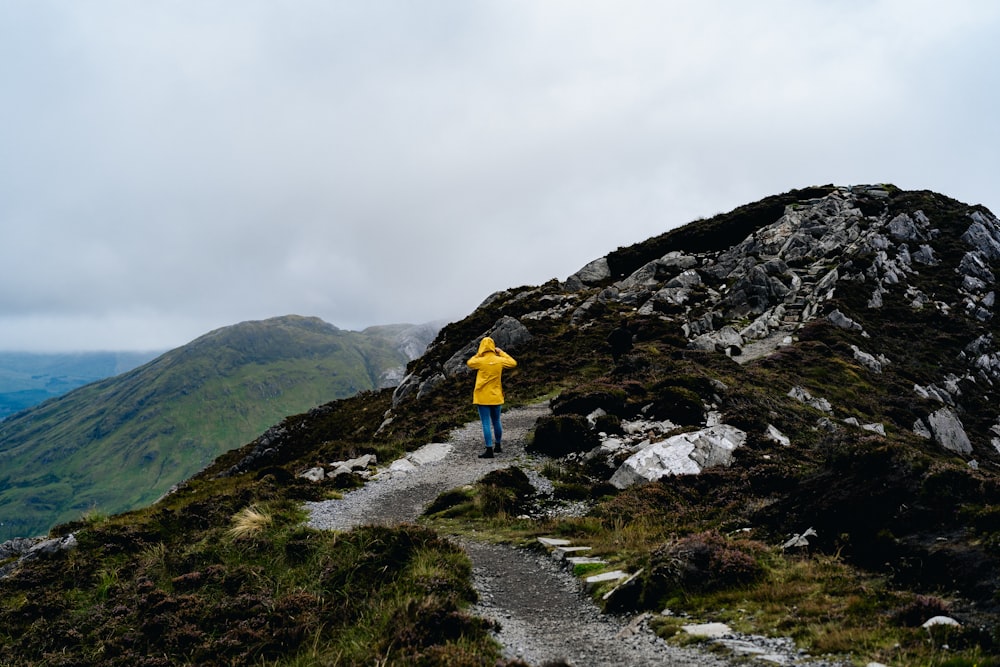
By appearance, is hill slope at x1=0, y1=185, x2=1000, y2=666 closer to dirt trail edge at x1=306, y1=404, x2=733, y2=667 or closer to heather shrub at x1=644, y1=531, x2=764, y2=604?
→ heather shrub at x1=644, y1=531, x2=764, y2=604

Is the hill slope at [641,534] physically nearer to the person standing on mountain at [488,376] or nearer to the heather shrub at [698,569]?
the heather shrub at [698,569]

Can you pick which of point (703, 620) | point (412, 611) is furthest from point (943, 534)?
point (412, 611)

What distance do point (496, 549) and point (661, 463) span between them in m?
6.59

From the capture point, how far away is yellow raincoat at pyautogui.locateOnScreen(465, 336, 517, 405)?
18.5m

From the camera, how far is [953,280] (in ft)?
157

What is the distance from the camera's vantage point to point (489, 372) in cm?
1848

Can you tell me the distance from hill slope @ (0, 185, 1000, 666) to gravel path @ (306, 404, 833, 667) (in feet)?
1.50

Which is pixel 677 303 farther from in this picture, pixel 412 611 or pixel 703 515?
pixel 412 611

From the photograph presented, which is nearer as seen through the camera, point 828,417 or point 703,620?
point 703,620

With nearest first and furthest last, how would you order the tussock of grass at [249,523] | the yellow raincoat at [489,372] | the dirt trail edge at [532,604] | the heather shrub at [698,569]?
the dirt trail edge at [532,604] → the heather shrub at [698,569] → the tussock of grass at [249,523] → the yellow raincoat at [489,372]

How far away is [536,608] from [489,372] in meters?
10.5

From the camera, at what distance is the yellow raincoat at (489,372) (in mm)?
18484

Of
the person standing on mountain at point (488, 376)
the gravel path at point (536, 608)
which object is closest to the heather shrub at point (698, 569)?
the gravel path at point (536, 608)

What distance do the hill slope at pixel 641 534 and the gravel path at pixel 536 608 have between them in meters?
0.46
